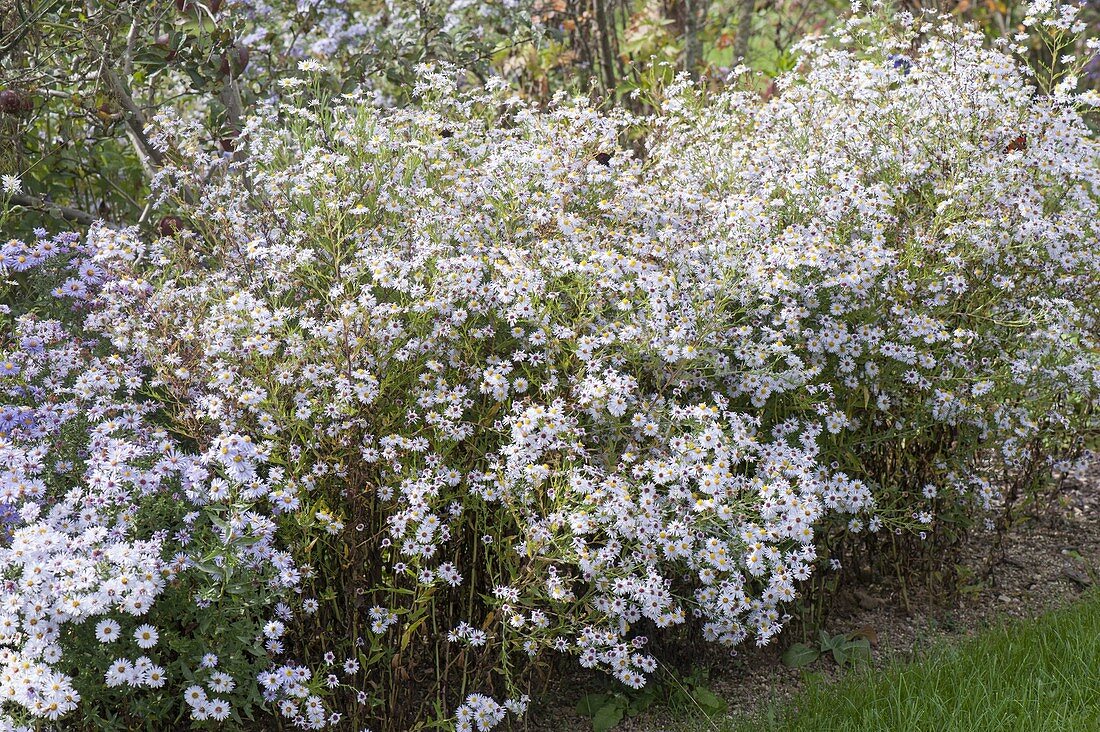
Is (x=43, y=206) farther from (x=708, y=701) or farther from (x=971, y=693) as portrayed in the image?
(x=971, y=693)

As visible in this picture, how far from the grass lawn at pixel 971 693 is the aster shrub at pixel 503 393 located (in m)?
0.29

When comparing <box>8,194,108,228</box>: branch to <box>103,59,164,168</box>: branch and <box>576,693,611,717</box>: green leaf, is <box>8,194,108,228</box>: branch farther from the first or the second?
<box>576,693,611,717</box>: green leaf

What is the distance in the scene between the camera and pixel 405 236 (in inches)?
119

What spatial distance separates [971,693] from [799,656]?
20.0 inches

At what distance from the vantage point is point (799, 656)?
3.19 meters

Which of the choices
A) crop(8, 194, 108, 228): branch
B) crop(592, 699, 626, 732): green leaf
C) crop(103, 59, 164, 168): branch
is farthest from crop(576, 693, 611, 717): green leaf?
crop(103, 59, 164, 168): branch

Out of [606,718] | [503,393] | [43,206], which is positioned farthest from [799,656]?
[43,206]

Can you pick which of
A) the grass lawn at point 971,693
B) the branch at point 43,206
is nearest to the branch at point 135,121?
the branch at point 43,206

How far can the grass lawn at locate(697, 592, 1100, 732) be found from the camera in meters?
2.74

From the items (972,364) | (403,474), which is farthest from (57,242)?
(972,364)

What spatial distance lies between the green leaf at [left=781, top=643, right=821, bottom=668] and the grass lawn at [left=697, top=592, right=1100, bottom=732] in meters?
0.11

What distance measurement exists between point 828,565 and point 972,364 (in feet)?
2.42

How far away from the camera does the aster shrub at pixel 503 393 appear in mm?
2367

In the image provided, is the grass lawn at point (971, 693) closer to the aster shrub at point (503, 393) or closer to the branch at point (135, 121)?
the aster shrub at point (503, 393)
